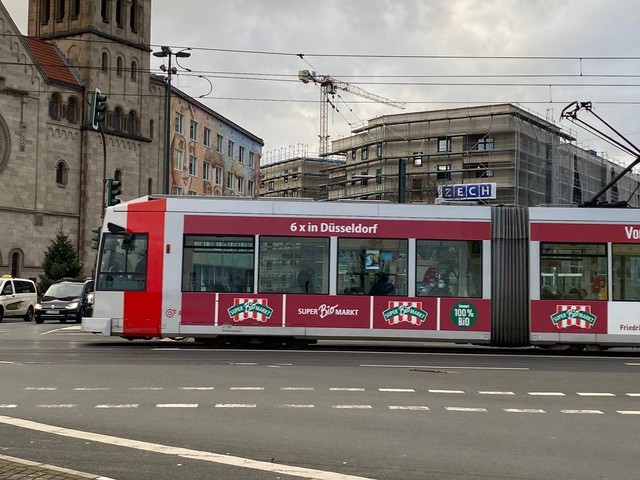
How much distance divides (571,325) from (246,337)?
729 cm

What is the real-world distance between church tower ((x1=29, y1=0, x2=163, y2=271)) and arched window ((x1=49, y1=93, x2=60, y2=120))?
2.10 metres

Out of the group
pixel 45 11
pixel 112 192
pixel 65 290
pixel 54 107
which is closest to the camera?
pixel 112 192

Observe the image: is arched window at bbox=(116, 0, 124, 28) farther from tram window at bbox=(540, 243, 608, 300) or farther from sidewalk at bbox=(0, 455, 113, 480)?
sidewalk at bbox=(0, 455, 113, 480)

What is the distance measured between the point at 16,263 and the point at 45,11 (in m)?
18.9

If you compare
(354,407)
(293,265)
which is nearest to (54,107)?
(293,265)

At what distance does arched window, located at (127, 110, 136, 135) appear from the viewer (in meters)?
59.7

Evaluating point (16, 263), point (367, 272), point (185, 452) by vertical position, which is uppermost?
point (16, 263)

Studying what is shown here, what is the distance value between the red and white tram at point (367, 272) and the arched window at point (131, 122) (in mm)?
41376

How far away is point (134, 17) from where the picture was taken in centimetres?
6191

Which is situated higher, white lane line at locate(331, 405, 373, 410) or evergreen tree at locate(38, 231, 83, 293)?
evergreen tree at locate(38, 231, 83, 293)

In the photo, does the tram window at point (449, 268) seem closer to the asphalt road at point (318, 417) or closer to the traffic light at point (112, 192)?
the asphalt road at point (318, 417)

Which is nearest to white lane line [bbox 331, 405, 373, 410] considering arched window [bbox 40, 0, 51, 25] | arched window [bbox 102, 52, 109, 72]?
arched window [bbox 102, 52, 109, 72]

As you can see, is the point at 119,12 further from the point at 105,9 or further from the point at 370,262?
the point at 370,262

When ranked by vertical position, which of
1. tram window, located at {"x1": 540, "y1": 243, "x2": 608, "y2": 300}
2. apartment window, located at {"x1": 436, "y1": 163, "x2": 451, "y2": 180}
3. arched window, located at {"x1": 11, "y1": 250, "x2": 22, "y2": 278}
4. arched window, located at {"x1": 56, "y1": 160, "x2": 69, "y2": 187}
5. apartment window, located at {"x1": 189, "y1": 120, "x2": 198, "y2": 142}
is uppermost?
apartment window, located at {"x1": 189, "y1": 120, "x2": 198, "y2": 142}
